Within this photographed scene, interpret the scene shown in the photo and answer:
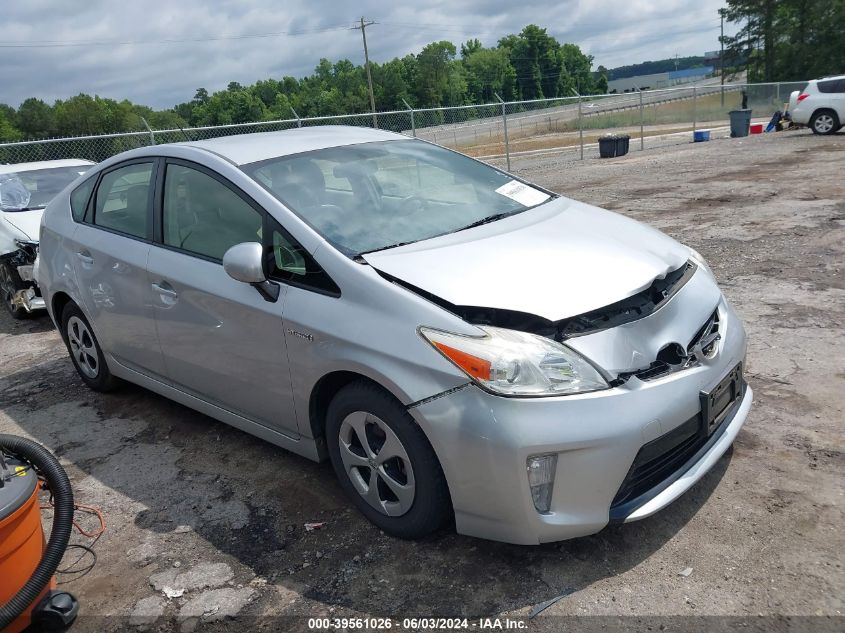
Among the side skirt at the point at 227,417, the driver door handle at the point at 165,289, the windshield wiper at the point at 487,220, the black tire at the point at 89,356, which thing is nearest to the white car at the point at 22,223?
the black tire at the point at 89,356

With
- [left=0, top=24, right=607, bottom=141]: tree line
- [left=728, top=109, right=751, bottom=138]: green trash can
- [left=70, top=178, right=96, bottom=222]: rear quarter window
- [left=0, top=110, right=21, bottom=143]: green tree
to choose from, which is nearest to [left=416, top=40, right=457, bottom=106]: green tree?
[left=0, top=24, right=607, bottom=141]: tree line

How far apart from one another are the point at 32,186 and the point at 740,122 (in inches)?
903

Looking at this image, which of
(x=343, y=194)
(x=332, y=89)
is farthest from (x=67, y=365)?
(x=332, y=89)

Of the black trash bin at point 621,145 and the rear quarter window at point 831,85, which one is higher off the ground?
the rear quarter window at point 831,85

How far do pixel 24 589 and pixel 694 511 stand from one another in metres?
2.65

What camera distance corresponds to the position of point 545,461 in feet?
8.21

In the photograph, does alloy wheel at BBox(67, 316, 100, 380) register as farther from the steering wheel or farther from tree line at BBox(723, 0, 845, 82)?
tree line at BBox(723, 0, 845, 82)

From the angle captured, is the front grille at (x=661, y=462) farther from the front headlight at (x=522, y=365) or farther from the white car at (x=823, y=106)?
the white car at (x=823, y=106)

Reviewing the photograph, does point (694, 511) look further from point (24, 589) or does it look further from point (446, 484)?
point (24, 589)

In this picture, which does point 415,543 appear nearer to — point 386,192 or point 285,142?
point 386,192

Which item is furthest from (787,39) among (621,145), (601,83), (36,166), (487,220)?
(601,83)

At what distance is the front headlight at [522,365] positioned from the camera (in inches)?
99.7

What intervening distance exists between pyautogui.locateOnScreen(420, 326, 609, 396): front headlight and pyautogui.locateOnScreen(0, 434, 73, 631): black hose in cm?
160

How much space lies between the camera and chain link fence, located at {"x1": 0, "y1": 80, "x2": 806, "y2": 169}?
1295cm
